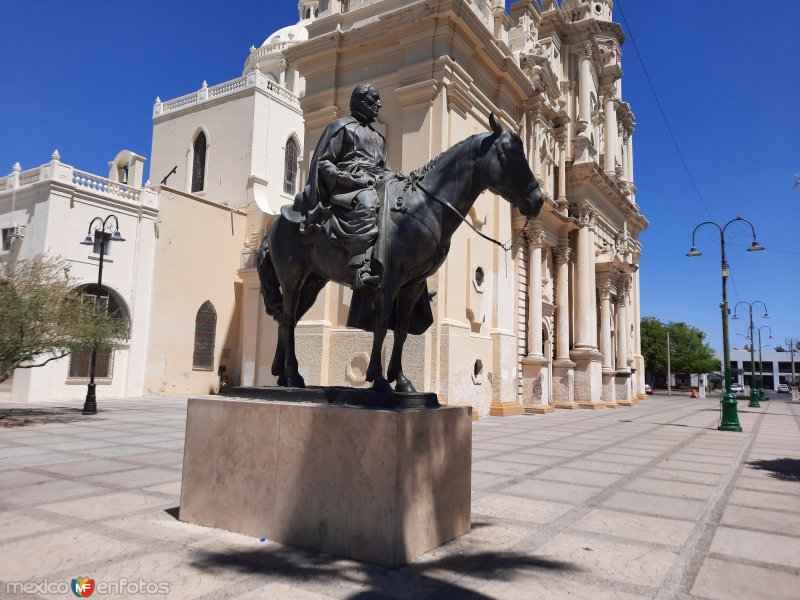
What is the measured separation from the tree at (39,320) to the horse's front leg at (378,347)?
11391mm

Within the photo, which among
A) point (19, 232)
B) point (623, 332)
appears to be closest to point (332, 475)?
point (19, 232)

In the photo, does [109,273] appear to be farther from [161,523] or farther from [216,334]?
[161,523]

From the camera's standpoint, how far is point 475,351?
52.1 ft

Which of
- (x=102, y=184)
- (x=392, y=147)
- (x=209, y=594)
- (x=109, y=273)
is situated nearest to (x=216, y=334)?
(x=109, y=273)

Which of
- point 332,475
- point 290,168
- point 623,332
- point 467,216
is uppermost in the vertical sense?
point 290,168

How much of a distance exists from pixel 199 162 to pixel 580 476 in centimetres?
2806

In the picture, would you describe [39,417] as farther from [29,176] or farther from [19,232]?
[29,176]

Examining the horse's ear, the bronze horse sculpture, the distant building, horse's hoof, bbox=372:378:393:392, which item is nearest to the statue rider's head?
the bronze horse sculpture

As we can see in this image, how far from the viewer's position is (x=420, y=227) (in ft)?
14.9

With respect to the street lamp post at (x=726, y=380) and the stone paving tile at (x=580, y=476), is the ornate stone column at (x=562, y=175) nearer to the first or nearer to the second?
the street lamp post at (x=726, y=380)

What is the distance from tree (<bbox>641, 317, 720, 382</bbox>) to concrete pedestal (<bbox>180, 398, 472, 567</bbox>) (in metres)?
67.4

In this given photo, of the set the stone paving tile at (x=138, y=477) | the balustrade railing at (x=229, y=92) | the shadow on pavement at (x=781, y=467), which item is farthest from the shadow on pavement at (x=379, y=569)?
the balustrade railing at (x=229, y=92)

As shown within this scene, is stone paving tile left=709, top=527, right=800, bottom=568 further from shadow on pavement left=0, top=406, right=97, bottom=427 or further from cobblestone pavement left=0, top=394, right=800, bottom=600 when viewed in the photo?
shadow on pavement left=0, top=406, right=97, bottom=427

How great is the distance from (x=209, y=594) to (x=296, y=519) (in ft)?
3.39
